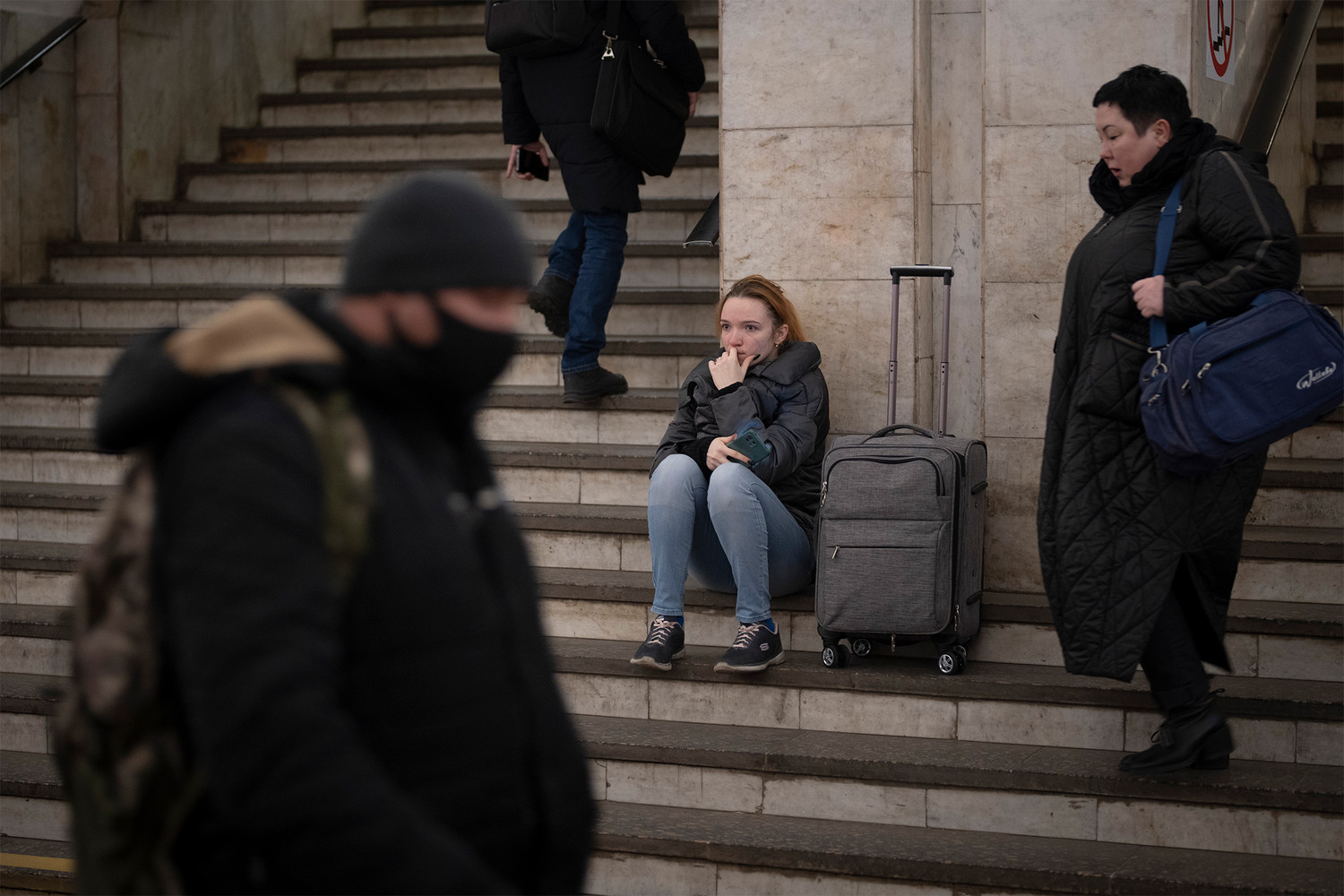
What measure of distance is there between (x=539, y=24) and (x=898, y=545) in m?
2.53

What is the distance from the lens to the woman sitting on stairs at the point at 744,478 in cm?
430

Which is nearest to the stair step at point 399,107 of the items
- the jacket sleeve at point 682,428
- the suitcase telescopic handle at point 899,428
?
the jacket sleeve at point 682,428

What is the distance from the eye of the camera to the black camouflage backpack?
1392 millimetres

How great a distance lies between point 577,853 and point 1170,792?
2681 millimetres

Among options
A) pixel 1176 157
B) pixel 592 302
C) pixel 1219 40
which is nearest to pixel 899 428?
pixel 1176 157

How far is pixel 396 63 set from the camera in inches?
338

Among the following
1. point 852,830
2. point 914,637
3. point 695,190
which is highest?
point 695,190

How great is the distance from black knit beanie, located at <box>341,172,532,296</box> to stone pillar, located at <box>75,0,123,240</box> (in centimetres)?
655

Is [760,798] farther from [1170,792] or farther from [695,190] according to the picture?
[695,190]

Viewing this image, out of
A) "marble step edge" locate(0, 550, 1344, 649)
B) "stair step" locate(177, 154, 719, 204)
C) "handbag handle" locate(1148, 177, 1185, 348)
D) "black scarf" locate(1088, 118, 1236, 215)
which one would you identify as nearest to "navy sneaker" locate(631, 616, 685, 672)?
"marble step edge" locate(0, 550, 1344, 649)

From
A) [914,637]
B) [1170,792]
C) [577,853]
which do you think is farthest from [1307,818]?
[577,853]

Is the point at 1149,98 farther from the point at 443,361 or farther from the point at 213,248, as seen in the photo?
the point at 213,248

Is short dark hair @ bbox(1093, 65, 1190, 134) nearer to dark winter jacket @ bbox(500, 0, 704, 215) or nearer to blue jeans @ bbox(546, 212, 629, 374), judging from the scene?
dark winter jacket @ bbox(500, 0, 704, 215)

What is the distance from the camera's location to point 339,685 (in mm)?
1397
